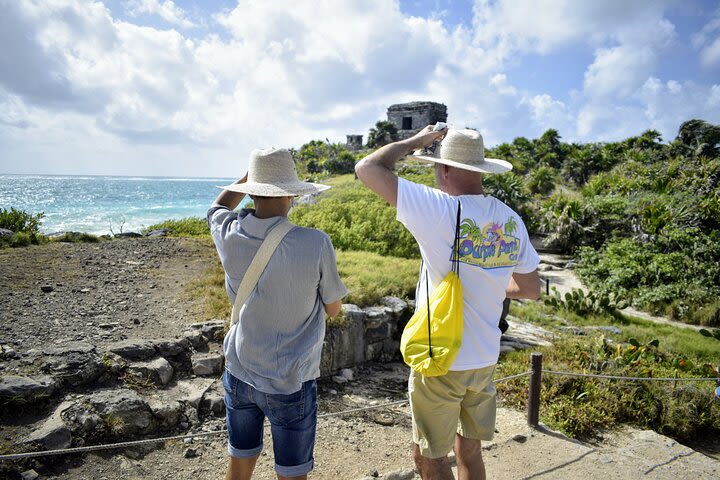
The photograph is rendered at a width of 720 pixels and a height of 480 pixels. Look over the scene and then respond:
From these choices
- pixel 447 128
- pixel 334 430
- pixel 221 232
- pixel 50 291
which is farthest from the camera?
pixel 50 291

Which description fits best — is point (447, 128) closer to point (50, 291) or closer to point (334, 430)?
point (334, 430)

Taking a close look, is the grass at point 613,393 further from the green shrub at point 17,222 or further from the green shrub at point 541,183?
the green shrub at point 541,183

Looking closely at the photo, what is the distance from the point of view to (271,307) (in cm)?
195

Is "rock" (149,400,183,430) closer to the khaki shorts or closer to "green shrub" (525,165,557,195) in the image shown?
the khaki shorts

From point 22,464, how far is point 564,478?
3792 millimetres

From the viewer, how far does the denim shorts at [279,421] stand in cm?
198

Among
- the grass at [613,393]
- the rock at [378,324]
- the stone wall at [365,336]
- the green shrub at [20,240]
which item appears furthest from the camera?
the green shrub at [20,240]

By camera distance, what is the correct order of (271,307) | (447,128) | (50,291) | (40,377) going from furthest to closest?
1. (50,291)
2. (40,377)
3. (447,128)
4. (271,307)

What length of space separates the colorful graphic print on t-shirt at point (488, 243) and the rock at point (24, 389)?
11.7ft

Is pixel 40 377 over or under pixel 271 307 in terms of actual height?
under

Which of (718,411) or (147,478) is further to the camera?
(718,411)

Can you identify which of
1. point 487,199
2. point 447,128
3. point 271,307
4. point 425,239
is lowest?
point 271,307

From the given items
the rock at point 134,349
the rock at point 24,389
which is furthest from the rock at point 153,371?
the rock at point 24,389

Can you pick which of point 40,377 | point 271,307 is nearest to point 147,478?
point 40,377
